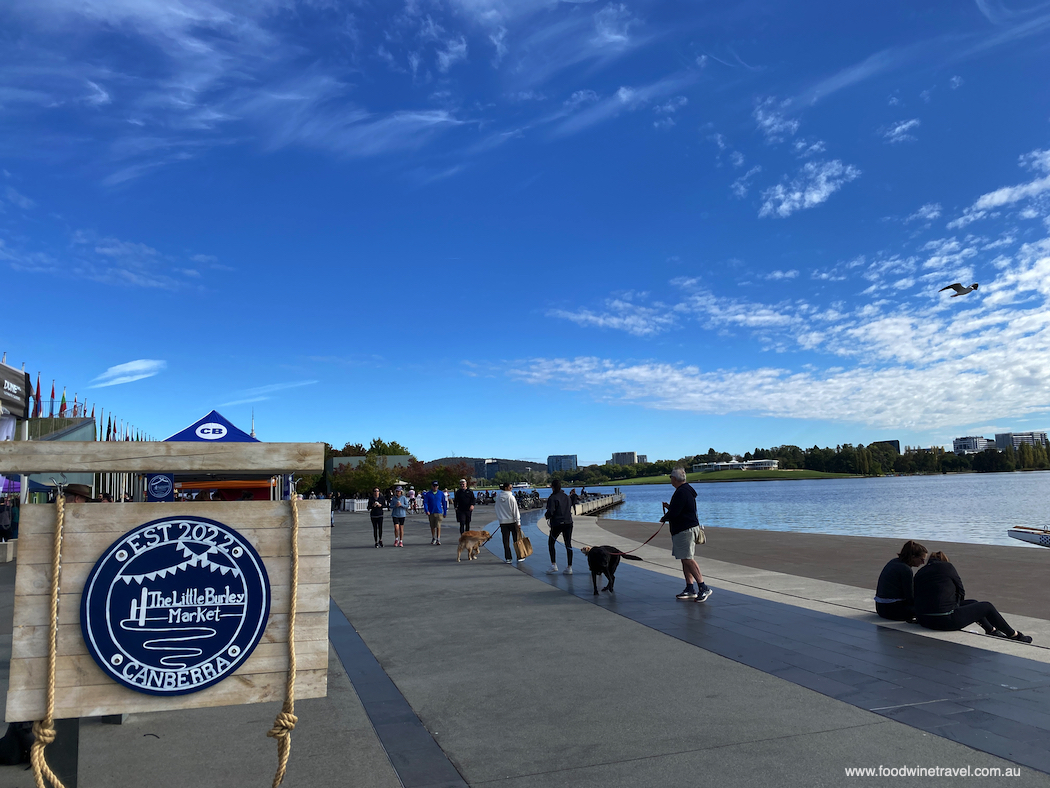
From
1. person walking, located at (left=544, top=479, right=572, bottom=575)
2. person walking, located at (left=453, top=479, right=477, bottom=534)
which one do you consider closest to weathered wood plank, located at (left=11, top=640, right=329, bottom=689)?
person walking, located at (left=544, top=479, right=572, bottom=575)

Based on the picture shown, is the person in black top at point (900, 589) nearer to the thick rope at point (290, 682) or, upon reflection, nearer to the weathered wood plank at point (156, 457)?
the thick rope at point (290, 682)

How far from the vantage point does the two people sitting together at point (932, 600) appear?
21.8ft

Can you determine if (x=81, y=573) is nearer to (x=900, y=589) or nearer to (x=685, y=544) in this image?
(x=685, y=544)

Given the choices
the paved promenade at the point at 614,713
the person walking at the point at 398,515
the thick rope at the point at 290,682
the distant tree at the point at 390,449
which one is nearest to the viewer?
the thick rope at the point at 290,682

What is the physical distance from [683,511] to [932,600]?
3.06 meters

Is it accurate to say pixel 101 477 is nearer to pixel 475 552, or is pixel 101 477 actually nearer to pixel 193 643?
pixel 475 552

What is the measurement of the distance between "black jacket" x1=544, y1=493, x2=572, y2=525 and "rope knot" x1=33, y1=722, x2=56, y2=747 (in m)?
9.68

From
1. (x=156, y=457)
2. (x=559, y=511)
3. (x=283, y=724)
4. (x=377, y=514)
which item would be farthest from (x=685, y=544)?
(x=377, y=514)

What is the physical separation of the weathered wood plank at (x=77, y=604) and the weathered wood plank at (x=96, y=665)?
0.46 feet

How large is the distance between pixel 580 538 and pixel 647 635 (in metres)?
11.9

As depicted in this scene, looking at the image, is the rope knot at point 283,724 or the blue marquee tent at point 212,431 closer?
the rope knot at point 283,724

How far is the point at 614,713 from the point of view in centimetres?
464

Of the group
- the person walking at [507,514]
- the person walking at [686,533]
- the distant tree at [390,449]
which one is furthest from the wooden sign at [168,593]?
the distant tree at [390,449]

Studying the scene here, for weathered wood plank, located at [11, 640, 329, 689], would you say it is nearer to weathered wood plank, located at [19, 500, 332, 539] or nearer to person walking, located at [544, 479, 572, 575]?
weathered wood plank, located at [19, 500, 332, 539]
